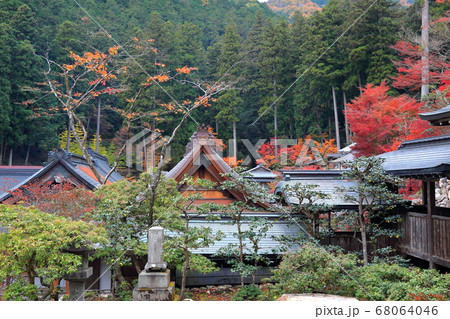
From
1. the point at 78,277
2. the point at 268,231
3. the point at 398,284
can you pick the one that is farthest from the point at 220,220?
the point at 398,284

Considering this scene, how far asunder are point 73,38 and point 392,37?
23546 mm

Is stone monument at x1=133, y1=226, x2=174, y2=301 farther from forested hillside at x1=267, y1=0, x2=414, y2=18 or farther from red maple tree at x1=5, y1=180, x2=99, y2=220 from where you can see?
forested hillside at x1=267, y1=0, x2=414, y2=18

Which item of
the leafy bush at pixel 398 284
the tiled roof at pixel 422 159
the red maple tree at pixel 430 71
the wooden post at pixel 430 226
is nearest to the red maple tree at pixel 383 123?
the red maple tree at pixel 430 71

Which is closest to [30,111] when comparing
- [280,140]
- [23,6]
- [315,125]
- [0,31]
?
[0,31]

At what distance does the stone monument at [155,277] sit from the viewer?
626 cm

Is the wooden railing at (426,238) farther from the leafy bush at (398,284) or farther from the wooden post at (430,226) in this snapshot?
the leafy bush at (398,284)

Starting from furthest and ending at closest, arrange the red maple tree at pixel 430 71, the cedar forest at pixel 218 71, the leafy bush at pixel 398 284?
the cedar forest at pixel 218 71 → the red maple tree at pixel 430 71 → the leafy bush at pixel 398 284

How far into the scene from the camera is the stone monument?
6262 millimetres

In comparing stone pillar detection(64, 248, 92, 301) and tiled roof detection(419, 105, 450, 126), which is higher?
tiled roof detection(419, 105, 450, 126)

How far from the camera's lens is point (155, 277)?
6.33 meters

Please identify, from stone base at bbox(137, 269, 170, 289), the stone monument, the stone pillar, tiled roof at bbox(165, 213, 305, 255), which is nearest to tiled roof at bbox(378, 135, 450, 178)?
tiled roof at bbox(165, 213, 305, 255)

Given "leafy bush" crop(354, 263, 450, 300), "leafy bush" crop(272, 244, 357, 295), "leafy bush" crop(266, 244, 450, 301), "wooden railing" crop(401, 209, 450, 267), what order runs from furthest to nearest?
"wooden railing" crop(401, 209, 450, 267)
"leafy bush" crop(272, 244, 357, 295)
"leafy bush" crop(266, 244, 450, 301)
"leafy bush" crop(354, 263, 450, 300)

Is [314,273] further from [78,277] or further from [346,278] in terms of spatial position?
[78,277]

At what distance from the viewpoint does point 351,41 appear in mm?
25031
